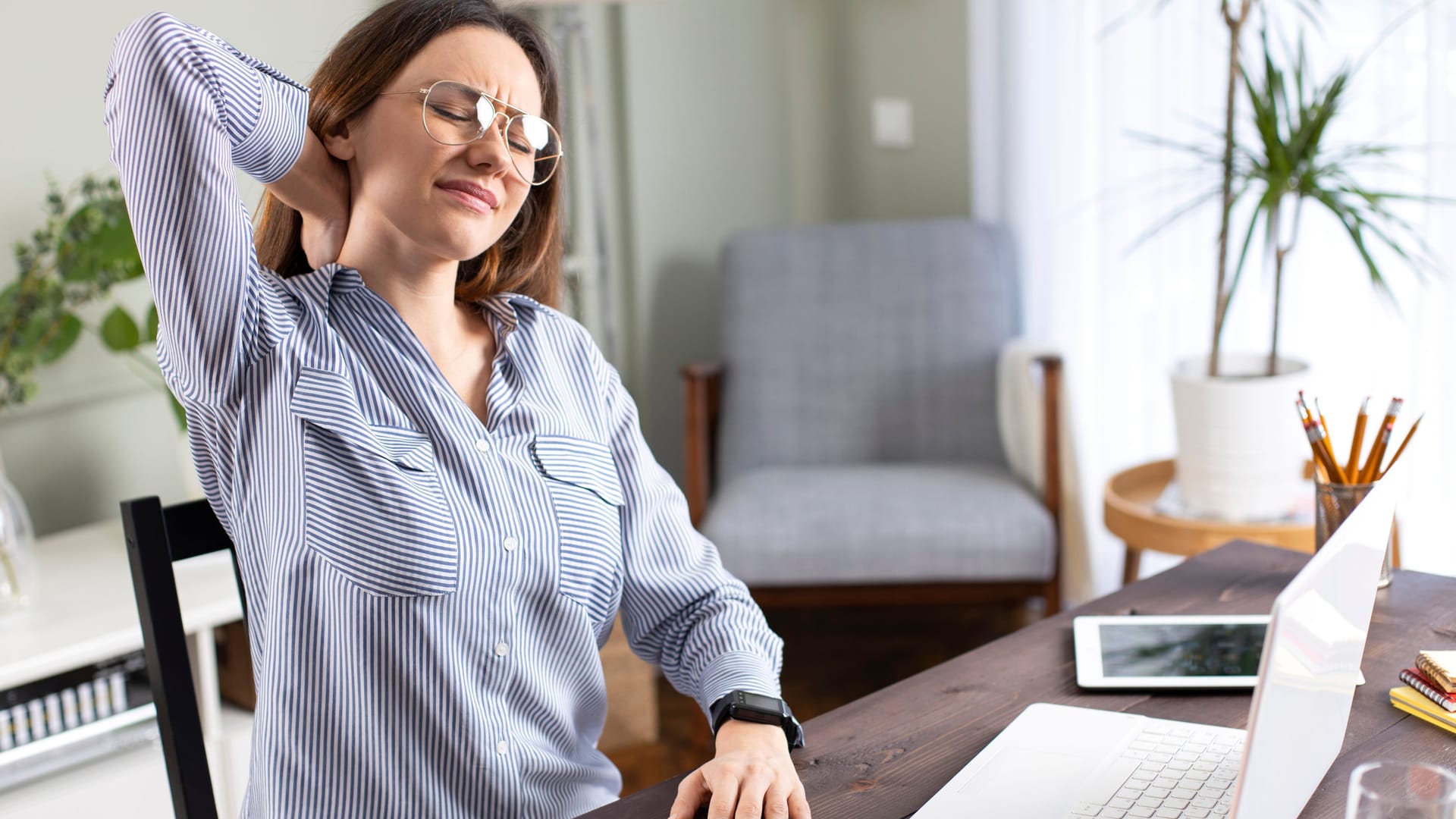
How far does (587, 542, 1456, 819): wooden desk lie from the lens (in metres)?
1.00

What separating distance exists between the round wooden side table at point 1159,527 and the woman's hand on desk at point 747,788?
1.18 m

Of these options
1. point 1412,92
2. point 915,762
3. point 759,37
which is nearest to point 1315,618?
point 915,762

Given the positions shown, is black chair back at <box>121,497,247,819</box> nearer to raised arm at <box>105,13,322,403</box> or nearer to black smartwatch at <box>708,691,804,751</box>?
raised arm at <box>105,13,322,403</box>

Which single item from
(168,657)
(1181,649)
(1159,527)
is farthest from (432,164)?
(1159,527)

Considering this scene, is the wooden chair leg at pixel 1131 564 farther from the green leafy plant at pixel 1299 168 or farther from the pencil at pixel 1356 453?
the pencil at pixel 1356 453

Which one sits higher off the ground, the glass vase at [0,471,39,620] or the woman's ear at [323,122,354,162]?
the woman's ear at [323,122,354,162]

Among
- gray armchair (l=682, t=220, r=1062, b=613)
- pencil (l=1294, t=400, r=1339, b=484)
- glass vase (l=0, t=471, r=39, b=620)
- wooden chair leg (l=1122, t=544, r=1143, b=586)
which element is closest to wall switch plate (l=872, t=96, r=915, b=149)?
gray armchair (l=682, t=220, r=1062, b=613)

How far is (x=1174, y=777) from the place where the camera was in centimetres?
99

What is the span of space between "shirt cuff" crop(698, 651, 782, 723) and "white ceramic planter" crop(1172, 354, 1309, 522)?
1.26m

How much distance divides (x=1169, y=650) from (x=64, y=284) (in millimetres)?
1707

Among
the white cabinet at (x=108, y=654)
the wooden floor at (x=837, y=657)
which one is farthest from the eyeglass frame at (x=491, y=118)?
the wooden floor at (x=837, y=657)

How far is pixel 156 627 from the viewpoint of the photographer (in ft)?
3.41

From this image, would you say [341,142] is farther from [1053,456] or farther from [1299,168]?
[1053,456]

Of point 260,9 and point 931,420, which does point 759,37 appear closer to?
point 931,420
